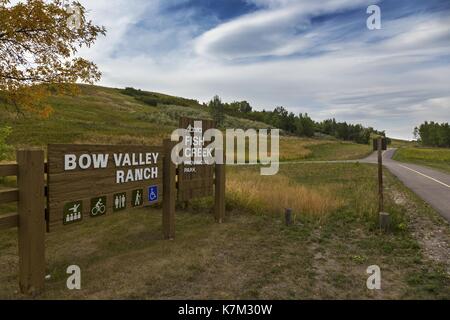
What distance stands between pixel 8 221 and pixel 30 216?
22cm

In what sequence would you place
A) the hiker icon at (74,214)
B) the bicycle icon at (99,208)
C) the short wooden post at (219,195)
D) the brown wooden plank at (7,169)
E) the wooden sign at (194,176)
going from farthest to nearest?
the short wooden post at (219,195) → the wooden sign at (194,176) → the bicycle icon at (99,208) → the hiker icon at (74,214) → the brown wooden plank at (7,169)

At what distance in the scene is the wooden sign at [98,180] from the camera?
4391mm

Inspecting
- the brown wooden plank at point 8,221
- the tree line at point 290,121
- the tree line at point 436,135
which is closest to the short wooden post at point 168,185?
the brown wooden plank at point 8,221

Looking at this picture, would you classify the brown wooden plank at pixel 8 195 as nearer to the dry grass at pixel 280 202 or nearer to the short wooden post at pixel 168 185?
the short wooden post at pixel 168 185

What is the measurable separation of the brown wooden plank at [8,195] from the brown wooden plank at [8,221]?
A: 0.18 m

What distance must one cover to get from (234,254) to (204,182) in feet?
8.18

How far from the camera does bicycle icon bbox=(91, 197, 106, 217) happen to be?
4.98 m

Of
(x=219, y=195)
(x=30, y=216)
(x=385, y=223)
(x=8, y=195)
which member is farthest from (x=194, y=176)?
(x=385, y=223)
